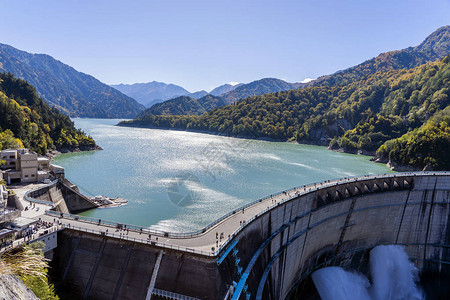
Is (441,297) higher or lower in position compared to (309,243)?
lower

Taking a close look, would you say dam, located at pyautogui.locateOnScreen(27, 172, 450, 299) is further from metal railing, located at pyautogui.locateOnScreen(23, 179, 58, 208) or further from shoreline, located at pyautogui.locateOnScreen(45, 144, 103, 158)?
shoreline, located at pyautogui.locateOnScreen(45, 144, 103, 158)

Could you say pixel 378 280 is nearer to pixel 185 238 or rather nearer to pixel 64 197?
pixel 185 238

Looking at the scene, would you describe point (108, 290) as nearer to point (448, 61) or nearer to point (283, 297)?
point (283, 297)

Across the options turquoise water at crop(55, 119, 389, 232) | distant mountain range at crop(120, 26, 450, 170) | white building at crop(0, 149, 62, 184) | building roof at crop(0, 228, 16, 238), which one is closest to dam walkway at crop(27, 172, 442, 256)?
building roof at crop(0, 228, 16, 238)

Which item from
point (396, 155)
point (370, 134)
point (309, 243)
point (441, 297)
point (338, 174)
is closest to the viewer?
point (309, 243)

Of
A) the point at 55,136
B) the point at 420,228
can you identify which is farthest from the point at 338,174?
the point at 55,136

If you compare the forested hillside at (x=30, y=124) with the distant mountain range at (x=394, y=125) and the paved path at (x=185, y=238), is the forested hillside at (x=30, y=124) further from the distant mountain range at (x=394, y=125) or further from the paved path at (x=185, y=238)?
A: the distant mountain range at (x=394, y=125)
